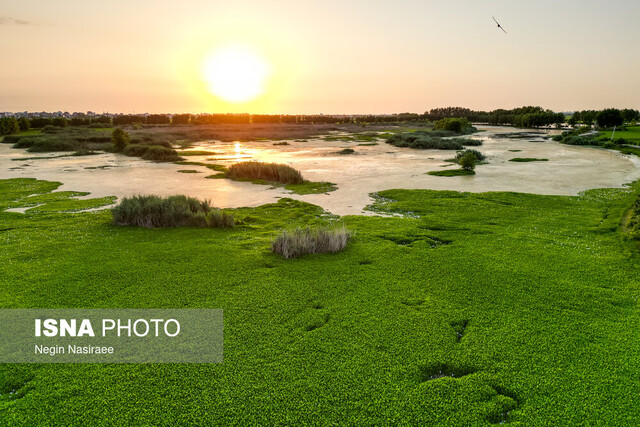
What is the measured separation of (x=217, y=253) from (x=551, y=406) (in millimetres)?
8268

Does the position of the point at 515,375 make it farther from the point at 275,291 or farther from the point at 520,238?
the point at 520,238

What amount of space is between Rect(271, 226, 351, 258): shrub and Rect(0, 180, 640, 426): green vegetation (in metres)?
0.32

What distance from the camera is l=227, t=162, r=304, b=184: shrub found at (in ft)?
79.2

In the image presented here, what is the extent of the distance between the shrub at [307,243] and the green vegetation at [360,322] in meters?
0.32

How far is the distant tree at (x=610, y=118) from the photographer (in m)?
75.4

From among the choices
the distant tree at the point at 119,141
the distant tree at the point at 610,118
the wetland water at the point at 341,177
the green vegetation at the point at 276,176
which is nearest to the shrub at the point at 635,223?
the wetland water at the point at 341,177

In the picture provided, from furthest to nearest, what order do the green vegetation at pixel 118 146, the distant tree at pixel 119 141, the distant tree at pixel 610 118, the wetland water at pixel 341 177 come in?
the distant tree at pixel 610 118
the distant tree at pixel 119 141
the green vegetation at pixel 118 146
the wetland water at pixel 341 177

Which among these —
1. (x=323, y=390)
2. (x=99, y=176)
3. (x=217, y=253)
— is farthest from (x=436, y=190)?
(x=99, y=176)

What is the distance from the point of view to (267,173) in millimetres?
25422

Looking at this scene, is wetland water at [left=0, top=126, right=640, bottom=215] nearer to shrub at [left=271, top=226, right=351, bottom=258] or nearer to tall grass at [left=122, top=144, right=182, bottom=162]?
tall grass at [left=122, top=144, right=182, bottom=162]

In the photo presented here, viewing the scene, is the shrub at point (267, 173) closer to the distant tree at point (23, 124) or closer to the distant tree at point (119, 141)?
the distant tree at point (119, 141)

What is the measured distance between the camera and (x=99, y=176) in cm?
2678

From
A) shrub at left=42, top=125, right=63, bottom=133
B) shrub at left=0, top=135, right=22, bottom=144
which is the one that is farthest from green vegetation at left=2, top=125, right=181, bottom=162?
shrub at left=42, top=125, right=63, bottom=133

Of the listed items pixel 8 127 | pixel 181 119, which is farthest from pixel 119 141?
pixel 181 119
